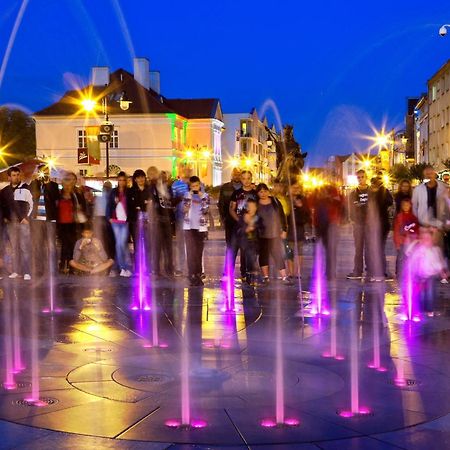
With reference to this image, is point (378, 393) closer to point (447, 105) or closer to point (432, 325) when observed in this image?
point (432, 325)

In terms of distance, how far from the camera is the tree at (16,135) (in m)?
81.2

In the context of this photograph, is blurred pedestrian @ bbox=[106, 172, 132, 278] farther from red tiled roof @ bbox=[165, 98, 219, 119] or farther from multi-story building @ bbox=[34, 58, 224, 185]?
red tiled roof @ bbox=[165, 98, 219, 119]

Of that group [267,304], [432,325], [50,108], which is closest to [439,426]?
[432,325]

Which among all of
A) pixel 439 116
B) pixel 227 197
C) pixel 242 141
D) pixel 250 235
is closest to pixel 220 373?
pixel 250 235

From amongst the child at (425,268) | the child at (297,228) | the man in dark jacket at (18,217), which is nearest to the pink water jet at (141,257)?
the man in dark jacket at (18,217)

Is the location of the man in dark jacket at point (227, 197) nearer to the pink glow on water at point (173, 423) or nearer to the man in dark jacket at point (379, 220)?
the man in dark jacket at point (379, 220)

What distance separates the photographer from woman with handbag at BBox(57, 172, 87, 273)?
1360 centimetres

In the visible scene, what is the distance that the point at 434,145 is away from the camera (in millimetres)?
67125

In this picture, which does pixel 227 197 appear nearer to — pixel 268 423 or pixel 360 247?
pixel 360 247

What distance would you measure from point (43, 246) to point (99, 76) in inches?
1955

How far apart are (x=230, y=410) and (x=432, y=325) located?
4.09 m

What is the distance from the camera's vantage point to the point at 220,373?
21.2ft

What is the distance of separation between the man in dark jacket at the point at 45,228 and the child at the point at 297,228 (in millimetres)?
4357

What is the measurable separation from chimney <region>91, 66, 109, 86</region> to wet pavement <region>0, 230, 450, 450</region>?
5307 centimetres
